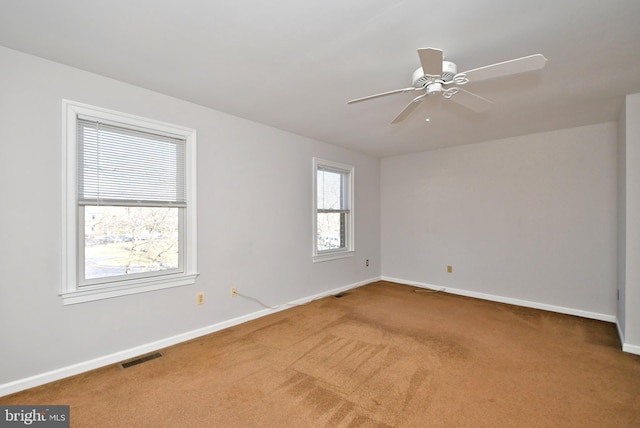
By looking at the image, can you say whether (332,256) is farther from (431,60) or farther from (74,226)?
(431,60)

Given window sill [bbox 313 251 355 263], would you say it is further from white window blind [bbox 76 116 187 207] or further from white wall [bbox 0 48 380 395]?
white window blind [bbox 76 116 187 207]

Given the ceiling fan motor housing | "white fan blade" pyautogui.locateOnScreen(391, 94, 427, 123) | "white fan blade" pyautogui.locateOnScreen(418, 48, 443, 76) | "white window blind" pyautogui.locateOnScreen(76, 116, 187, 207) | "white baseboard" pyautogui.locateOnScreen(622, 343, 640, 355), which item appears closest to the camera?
"white fan blade" pyautogui.locateOnScreen(418, 48, 443, 76)

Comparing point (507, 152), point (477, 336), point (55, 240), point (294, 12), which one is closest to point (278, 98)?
point (294, 12)

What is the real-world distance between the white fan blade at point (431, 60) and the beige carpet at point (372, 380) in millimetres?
2122

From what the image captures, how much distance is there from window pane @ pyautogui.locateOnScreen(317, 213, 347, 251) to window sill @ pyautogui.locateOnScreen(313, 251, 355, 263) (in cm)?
13

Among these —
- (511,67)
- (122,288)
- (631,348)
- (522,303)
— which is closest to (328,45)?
(511,67)

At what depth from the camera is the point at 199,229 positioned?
3.04 meters

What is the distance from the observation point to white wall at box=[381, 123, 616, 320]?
3.64 metres

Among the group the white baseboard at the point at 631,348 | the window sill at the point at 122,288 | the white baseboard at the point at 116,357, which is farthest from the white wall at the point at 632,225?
the window sill at the point at 122,288

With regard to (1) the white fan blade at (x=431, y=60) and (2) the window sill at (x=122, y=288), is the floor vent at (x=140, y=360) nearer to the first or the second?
(2) the window sill at (x=122, y=288)

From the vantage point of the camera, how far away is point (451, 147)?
479cm

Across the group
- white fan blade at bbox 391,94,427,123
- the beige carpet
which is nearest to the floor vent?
the beige carpet

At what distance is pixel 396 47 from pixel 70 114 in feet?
8.14

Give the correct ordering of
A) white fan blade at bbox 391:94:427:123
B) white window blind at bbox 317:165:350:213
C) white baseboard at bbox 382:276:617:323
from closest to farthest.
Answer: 1. white fan blade at bbox 391:94:427:123
2. white baseboard at bbox 382:276:617:323
3. white window blind at bbox 317:165:350:213
